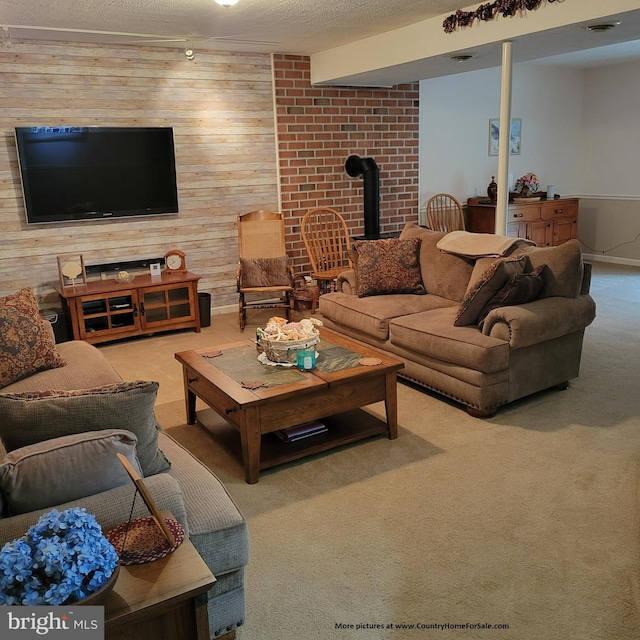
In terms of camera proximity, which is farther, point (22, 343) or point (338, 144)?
point (338, 144)

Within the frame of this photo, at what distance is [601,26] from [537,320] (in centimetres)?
188

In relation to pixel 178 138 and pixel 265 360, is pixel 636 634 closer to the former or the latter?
pixel 265 360

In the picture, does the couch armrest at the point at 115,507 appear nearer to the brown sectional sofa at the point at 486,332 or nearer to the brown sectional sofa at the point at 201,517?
the brown sectional sofa at the point at 201,517

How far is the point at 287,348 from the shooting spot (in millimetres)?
3174

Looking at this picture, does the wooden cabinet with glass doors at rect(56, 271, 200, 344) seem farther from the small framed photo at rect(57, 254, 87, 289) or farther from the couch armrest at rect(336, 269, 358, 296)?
the couch armrest at rect(336, 269, 358, 296)

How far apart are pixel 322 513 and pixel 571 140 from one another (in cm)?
735

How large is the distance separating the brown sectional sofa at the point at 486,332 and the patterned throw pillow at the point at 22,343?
1943mm

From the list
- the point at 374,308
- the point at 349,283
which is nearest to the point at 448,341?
the point at 374,308

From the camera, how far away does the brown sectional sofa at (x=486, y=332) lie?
3.39 metres

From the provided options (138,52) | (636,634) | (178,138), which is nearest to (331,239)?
(178,138)

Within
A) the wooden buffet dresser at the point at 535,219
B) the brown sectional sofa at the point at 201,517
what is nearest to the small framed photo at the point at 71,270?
the brown sectional sofa at the point at 201,517

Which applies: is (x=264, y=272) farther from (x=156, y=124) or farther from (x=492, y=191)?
(x=492, y=191)

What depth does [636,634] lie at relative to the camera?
6.19 ft

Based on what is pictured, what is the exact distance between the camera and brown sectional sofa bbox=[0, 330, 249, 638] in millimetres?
1585
